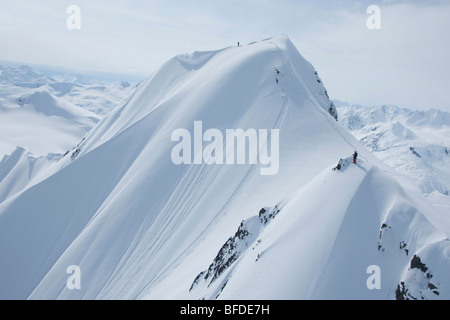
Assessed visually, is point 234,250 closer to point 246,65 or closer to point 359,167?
point 359,167

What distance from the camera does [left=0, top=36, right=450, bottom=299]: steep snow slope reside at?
16.3 metres

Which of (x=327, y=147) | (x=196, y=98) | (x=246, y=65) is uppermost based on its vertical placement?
(x=246, y=65)

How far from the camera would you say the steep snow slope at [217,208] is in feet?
53.5

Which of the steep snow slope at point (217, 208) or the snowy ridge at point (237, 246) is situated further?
the snowy ridge at point (237, 246)

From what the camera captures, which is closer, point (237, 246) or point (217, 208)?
point (237, 246)

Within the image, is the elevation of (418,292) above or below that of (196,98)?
below

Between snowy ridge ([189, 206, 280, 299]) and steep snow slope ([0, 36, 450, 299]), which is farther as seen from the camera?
snowy ridge ([189, 206, 280, 299])

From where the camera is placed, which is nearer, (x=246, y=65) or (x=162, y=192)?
(x=162, y=192)

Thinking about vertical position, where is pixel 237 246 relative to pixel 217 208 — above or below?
below

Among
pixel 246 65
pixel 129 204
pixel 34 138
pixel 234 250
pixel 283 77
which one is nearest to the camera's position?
pixel 234 250

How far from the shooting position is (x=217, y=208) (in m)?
33.7

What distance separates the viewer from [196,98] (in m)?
50.3

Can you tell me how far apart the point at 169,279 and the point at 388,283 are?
2037 centimetres
